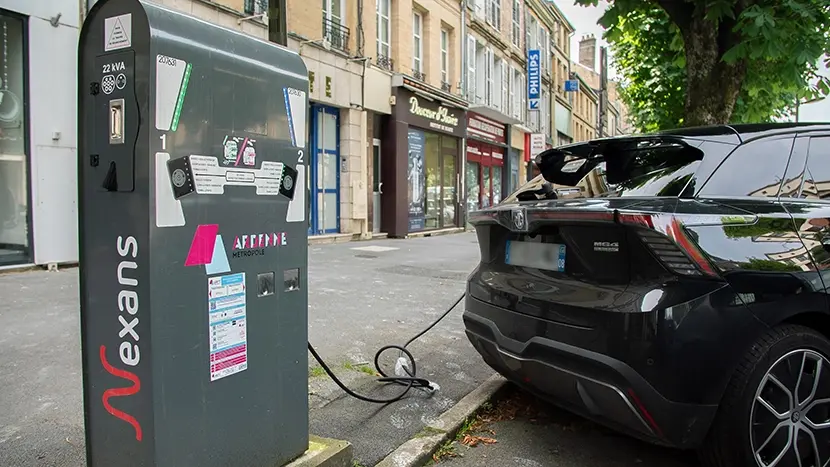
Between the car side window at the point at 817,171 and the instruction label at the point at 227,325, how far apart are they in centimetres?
290

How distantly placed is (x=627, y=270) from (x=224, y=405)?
1.83 metres

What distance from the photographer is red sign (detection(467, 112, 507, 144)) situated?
20250mm

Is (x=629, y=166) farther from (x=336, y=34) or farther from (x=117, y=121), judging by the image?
(x=336, y=34)

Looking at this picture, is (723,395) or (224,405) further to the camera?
(723,395)

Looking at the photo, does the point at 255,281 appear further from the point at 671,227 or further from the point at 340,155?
the point at 340,155

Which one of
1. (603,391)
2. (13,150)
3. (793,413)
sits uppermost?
(13,150)

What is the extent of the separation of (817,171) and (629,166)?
1059mm

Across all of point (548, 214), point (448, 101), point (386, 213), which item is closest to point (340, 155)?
point (386, 213)

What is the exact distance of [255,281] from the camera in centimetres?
235

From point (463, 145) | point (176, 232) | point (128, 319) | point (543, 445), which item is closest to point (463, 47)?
point (463, 145)

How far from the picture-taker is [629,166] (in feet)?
10.2

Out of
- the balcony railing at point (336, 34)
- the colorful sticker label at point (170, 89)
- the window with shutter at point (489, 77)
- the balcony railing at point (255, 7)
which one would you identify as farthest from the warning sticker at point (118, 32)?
the window with shutter at point (489, 77)

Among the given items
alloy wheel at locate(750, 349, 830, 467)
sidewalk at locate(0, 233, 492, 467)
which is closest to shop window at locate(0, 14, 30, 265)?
sidewalk at locate(0, 233, 492, 467)

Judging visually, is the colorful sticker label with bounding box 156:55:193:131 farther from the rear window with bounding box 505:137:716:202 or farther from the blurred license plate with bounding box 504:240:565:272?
the rear window with bounding box 505:137:716:202
